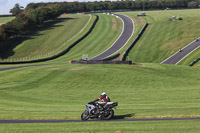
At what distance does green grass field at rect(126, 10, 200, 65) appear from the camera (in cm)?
9125

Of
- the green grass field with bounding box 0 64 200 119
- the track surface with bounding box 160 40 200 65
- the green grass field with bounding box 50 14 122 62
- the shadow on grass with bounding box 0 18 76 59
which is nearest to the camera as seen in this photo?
the green grass field with bounding box 0 64 200 119

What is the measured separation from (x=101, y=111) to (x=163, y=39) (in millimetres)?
83855

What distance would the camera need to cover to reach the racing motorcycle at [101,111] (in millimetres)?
24114

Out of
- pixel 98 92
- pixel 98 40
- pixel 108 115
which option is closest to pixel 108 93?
pixel 98 92

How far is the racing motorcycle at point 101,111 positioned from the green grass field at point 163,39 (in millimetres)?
64285

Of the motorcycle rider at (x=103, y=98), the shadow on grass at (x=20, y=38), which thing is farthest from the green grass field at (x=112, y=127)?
the shadow on grass at (x=20, y=38)

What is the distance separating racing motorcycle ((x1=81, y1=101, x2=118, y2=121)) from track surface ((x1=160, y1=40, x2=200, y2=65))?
58560mm

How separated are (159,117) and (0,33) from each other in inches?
3965

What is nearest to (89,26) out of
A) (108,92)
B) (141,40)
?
(141,40)

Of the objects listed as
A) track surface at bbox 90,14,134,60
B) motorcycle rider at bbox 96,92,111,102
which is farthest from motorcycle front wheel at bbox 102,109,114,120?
track surface at bbox 90,14,134,60

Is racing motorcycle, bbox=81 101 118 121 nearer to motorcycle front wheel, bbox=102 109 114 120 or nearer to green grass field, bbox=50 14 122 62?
motorcycle front wheel, bbox=102 109 114 120

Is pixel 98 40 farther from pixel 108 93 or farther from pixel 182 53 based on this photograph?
pixel 108 93

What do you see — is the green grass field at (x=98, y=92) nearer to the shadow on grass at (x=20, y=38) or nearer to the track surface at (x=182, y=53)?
the track surface at (x=182, y=53)

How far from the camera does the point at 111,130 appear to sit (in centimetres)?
2002
